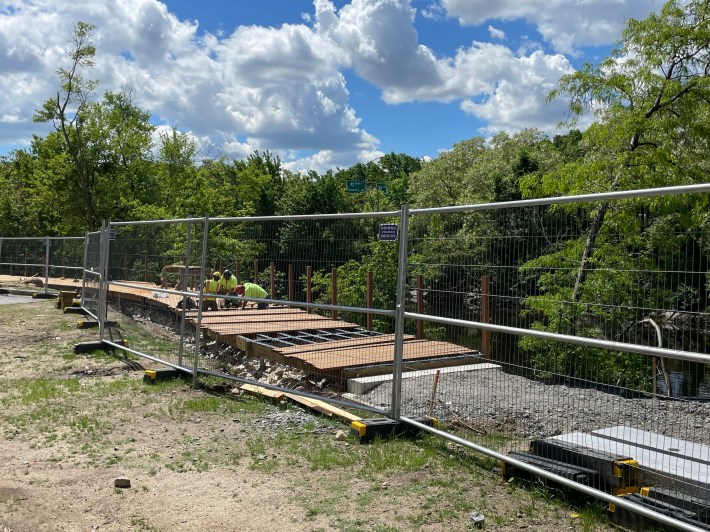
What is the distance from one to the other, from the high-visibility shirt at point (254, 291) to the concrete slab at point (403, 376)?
1558 millimetres

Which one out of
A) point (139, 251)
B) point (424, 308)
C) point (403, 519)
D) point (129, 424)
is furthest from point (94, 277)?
point (403, 519)

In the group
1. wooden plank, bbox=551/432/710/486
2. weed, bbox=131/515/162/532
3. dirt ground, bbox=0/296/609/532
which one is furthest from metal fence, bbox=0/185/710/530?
weed, bbox=131/515/162/532

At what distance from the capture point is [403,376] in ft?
22.4

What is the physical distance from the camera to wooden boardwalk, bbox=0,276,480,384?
6.67 metres

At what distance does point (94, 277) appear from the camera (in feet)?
45.8

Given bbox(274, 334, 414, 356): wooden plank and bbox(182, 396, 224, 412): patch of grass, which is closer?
bbox(274, 334, 414, 356): wooden plank

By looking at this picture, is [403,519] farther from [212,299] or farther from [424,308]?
[212,299]

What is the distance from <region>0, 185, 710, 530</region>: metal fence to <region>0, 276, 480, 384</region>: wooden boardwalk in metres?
0.03

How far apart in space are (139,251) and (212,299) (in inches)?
94.6

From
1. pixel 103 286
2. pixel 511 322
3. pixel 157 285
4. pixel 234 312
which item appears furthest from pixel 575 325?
pixel 103 286

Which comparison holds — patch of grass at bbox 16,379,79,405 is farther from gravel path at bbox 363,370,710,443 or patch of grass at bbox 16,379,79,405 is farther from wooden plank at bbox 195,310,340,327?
gravel path at bbox 363,370,710,443

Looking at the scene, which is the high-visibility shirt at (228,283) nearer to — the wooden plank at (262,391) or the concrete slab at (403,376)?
the wooden plank at (262,391)

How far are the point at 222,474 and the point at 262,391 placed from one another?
8.13 ft

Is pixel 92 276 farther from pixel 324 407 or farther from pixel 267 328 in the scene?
pixel 324 407
